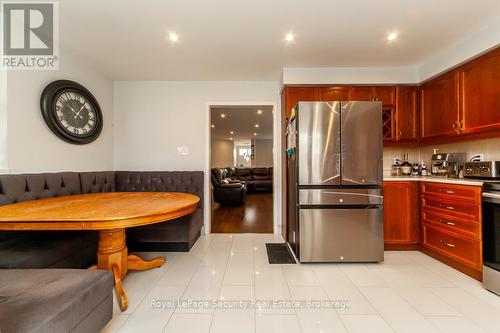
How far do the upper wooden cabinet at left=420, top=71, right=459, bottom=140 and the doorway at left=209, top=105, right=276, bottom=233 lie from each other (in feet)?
6.85

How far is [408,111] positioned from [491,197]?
5.03ft

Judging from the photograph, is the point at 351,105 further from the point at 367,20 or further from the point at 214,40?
the point at 214,40

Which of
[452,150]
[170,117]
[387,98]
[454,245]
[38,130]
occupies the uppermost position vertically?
[387,98]

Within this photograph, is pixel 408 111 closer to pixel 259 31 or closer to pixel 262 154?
pixel 259 31

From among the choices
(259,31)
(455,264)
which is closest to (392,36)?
(259,31)

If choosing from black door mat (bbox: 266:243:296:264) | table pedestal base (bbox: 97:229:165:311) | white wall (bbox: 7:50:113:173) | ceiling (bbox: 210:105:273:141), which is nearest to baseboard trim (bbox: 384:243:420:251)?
black door mat (bbox: 266:243:296:264)

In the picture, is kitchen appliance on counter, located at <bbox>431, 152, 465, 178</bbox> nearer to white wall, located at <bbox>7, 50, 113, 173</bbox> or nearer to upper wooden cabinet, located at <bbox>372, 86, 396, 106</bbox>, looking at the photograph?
upper wooden cabinet, located at <bbox>372, 86, 396, 106</bbox>

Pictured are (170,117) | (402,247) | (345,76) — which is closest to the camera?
(402,247)

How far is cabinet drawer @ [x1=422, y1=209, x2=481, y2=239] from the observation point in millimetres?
2059

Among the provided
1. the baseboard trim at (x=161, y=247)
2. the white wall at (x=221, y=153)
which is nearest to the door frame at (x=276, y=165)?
the baseboard trim at (x=161, y=247)

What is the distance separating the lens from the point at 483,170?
218 cm

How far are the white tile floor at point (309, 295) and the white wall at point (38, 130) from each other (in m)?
1.47

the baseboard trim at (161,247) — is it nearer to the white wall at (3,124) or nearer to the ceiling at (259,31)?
the white wall at (3,124)

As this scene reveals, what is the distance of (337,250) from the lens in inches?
94.0
